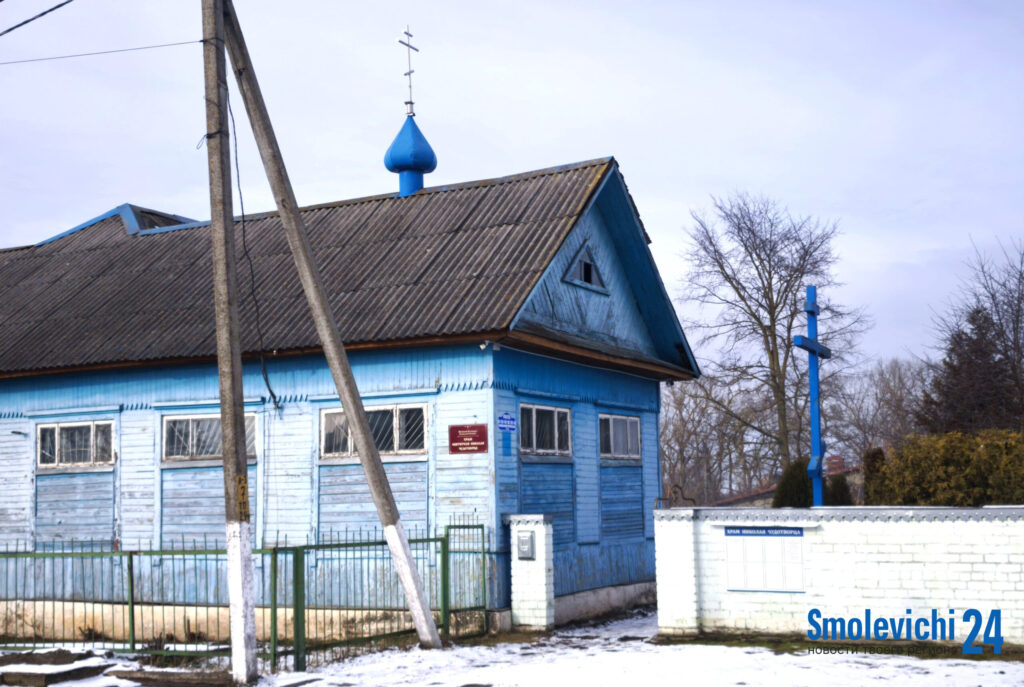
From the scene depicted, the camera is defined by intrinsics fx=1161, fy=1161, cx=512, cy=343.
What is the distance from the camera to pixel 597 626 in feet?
49.3

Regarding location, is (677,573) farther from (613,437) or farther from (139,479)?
(139,479)

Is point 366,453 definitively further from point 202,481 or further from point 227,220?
point 202,481

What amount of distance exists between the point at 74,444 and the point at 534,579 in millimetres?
7412

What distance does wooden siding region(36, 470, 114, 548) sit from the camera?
Answer: 16.4 m

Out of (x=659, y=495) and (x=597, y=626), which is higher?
(x=659, y=495)

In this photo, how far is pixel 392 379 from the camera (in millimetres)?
14758

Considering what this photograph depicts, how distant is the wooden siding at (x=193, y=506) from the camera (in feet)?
51.1

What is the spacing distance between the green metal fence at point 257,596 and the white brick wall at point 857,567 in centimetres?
254

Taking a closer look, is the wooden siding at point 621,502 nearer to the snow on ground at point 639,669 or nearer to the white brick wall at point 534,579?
the white brick wall at point 534,579

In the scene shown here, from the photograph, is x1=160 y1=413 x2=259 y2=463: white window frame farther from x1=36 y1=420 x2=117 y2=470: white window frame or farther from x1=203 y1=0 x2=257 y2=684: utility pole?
x1=203 y1=0 x2=257 y2=684: utility pole

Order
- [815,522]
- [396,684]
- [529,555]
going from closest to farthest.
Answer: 1. [396,684]
2. [815,522]
3. [529,555]

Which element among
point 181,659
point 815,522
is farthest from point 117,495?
point 815,522

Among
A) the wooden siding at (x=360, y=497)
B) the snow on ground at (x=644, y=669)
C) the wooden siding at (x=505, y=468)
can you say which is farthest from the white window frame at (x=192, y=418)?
the snow on ground at (x=644, y=669)

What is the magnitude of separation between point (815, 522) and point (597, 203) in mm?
6693
